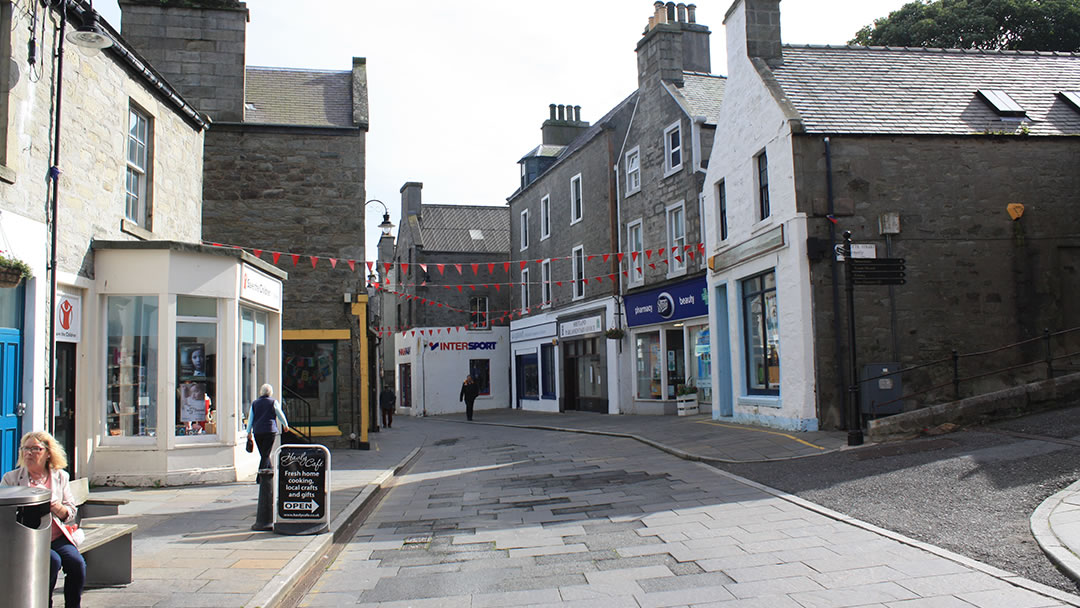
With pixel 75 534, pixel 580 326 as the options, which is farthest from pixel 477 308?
pixel 75 534

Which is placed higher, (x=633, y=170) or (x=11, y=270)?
(x=633, y=170)

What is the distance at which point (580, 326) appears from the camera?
3158 cm

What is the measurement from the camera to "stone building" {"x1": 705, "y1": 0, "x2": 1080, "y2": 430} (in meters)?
15.5

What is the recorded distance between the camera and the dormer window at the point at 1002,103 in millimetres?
17188

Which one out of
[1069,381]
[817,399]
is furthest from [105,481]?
[1069,381]

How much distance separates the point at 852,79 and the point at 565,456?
10.6 m

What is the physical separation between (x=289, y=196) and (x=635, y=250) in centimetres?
1220

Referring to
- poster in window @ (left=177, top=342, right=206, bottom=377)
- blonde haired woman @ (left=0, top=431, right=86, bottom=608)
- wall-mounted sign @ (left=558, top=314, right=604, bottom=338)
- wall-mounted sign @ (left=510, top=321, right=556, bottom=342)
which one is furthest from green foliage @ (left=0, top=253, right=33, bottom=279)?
wall-mounted sign @ (left=510, top=321, right=556, bottom=342)

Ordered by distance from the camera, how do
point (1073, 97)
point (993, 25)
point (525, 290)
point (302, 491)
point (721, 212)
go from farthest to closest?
point (525, 290)
point (993, 25)
point (721, 212)
point (1073, 97)
point (302, 491)

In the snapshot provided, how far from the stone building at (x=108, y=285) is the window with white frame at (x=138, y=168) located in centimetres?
3

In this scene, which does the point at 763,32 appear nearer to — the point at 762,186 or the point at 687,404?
the point at 762,186

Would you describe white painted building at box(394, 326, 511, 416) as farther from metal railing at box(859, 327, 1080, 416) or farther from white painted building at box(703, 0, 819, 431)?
metal railing at box(859, 327, 1080, 416)

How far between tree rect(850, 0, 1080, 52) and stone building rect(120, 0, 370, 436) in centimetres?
2233

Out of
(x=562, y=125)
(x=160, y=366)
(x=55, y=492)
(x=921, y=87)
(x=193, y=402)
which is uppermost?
(x=562, y=125)
